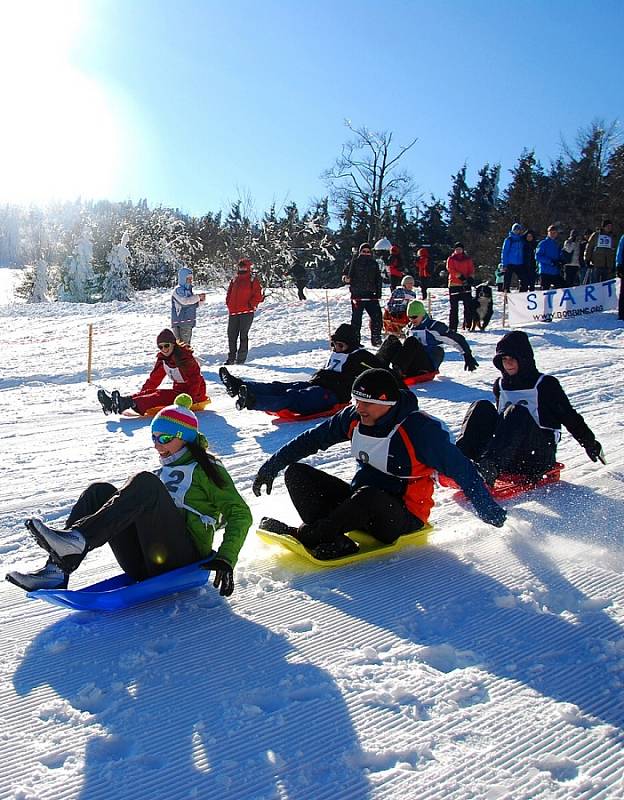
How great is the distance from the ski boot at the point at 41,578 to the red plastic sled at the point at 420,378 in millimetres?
6559

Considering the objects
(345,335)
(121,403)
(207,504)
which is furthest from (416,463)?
(121,403)

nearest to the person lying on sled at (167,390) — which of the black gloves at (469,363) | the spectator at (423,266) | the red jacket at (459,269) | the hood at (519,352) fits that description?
the black gloves at (469,363)

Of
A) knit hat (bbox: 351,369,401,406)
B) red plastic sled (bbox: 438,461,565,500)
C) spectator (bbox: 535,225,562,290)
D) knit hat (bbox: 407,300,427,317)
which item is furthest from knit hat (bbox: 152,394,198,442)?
spectator (bbox: 535,225,562,290)

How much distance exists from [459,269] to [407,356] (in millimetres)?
4982

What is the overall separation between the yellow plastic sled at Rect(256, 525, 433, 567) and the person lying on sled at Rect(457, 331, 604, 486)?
3.48 feet

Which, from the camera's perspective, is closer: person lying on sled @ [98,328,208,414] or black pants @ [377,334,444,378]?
person lying on sled @ [98,328,208,414]

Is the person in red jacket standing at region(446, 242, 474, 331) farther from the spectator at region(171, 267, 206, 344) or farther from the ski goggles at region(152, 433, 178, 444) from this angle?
the ski goggles at region(152, 433, 178, 444)

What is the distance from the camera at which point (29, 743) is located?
2398 mm

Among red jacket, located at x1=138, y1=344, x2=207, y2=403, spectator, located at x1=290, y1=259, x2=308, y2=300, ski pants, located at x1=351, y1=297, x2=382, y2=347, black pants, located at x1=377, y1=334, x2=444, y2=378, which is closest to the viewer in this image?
red jacket, located at x1=138, y1=344, x2=207, y2=403

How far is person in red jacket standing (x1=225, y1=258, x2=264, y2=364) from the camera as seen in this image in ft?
39.0

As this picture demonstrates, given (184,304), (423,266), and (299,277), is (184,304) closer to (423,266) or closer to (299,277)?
(423,266)

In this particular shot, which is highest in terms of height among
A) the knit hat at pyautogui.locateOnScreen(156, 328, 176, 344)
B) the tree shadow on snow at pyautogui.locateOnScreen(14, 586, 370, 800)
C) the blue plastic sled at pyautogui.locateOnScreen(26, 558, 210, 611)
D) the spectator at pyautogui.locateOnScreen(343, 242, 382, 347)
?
the spectator at pyautogui.locateOnScreen(343, 242, 382, 347)

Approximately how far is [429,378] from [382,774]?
7482 millimetres

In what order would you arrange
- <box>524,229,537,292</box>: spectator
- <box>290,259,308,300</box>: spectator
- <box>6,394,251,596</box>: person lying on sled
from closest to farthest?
1. <box>6,394,251,596</box>: person lying on sled
2. <box>524,229,537,292</box>: spectator
3. <box>290,259,308,300</box>: spectator
